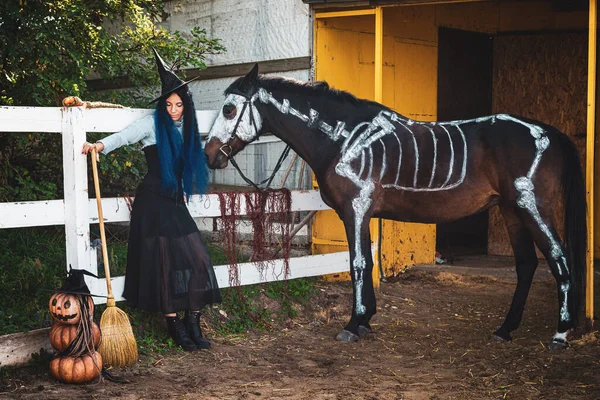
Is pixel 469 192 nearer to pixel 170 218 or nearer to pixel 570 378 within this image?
pixel 570 378

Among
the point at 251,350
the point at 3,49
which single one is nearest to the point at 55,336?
the point at 251,350

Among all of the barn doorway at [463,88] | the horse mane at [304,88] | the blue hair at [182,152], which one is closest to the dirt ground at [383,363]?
the blue hair at [182,152]

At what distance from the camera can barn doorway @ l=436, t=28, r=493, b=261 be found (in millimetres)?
9500

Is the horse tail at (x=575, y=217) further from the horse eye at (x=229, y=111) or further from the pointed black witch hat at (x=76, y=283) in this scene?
the pointed black witch hat at (x=76, y=283)

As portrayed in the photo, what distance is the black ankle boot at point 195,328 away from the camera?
548 cm

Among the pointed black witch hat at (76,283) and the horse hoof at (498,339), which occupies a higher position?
the pointed black witch hat at (76,283)

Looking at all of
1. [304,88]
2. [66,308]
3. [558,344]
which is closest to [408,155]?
[304,88]

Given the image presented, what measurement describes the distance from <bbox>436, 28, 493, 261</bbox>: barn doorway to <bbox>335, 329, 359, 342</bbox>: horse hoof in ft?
11.9

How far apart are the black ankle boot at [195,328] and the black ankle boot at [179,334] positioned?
0.22ft

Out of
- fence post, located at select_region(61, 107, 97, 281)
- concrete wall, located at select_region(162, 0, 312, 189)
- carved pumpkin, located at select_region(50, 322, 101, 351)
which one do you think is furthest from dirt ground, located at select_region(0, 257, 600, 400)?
concrete wall, located at select_region(162, 0, 312, 189)

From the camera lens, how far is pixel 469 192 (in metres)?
5.89

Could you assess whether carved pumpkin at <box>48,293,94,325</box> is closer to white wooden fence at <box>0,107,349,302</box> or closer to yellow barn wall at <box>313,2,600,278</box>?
white wooden fence at <box>0,107,349,302</box>

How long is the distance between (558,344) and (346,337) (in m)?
1.61

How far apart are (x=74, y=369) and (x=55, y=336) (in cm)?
25
